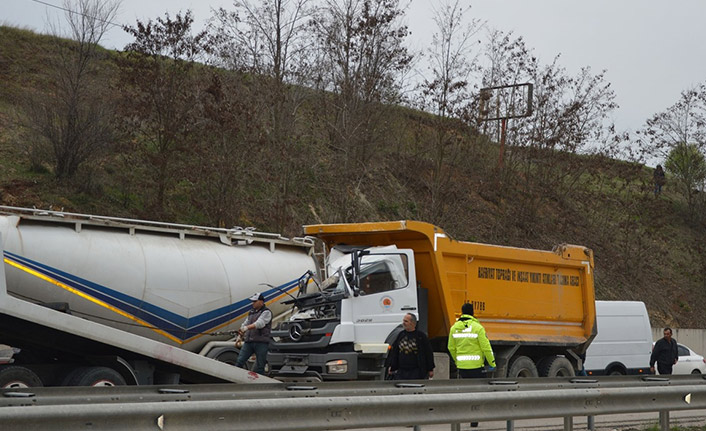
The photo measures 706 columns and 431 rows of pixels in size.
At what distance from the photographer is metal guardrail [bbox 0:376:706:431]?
5836 mm

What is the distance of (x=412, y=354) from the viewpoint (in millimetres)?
11172

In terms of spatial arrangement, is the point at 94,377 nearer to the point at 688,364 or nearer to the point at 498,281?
the point at 498,281

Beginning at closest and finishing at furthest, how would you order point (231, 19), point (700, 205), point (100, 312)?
point (100, 312), point (231, 19), point (700, 205)

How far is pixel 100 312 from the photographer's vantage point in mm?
13188

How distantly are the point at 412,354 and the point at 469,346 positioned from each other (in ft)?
3.86

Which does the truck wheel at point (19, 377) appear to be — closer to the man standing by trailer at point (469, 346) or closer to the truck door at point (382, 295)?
the truck door at point (382, 295)

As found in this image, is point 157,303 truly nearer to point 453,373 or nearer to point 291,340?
point 291,340

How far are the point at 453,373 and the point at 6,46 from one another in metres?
24.1

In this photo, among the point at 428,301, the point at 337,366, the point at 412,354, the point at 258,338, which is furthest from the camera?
the point at 428,301

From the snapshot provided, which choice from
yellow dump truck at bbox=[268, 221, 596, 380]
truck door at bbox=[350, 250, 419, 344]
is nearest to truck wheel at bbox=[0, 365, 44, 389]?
yellow dump truck at bbox=[268, 221, 596, 380]

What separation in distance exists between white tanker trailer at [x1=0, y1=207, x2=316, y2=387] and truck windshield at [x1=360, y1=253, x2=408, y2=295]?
1713 millimetres

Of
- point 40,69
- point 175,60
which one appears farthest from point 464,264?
point 40,69

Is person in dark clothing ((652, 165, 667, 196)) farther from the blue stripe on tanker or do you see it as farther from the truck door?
the blue stripe on tanker

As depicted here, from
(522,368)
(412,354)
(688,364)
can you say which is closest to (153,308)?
(412,354)
